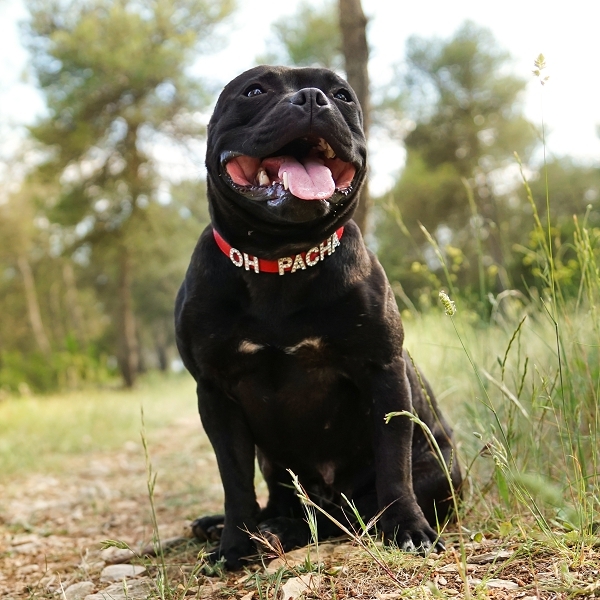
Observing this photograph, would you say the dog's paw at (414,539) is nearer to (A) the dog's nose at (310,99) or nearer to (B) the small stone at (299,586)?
(B) the small stone at (299,586)

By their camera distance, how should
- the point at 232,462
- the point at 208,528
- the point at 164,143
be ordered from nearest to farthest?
1. the point at 232,462
2. the point at 208,528
3. the point at 164,143

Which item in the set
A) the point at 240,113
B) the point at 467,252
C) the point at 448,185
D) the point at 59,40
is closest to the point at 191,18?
the point at 59,40

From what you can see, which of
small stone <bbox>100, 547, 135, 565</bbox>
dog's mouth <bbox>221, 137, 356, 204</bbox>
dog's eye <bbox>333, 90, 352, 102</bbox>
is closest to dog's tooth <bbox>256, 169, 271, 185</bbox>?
dog's mouth <bbox>221, 137, 356, 204</bbox>

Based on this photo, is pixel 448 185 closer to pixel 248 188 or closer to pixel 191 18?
pixel 191 18

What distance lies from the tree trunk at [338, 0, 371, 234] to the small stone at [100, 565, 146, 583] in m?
3.64

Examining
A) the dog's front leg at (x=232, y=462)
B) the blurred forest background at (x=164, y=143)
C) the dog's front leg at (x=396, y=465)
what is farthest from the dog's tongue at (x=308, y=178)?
the blurred forest background at (x=164, y=143)

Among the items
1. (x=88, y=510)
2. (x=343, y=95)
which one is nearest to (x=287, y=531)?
(x=343, y=95)

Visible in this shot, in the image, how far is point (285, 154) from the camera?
2.39 meters

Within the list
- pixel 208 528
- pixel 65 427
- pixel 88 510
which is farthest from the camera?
pixel 65 427

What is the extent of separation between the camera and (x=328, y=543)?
7.97 ft

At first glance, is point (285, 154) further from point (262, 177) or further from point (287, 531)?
point (287, 531)

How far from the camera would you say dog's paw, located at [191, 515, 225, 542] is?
2.81m

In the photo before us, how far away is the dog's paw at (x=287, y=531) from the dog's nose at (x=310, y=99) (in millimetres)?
1554

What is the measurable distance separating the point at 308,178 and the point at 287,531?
135 cm
